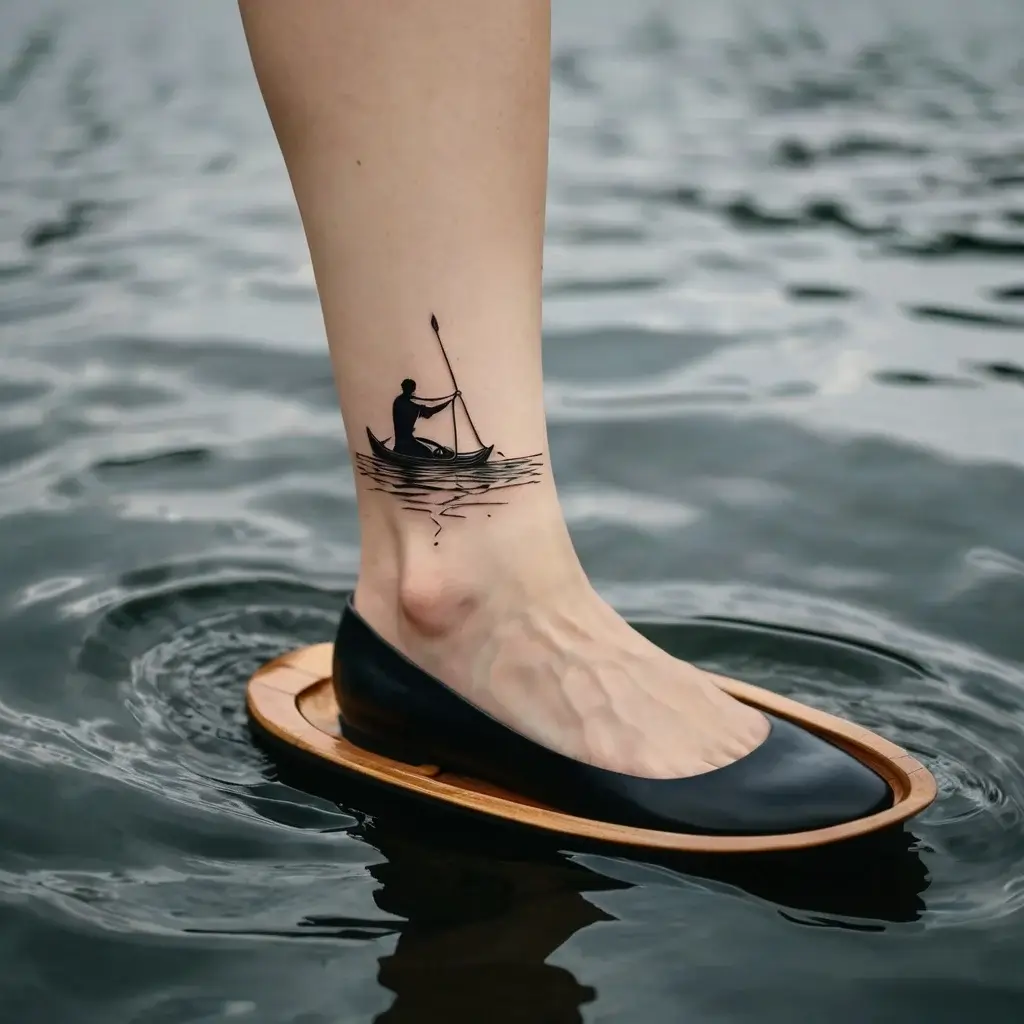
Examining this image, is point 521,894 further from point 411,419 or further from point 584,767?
point 411,419

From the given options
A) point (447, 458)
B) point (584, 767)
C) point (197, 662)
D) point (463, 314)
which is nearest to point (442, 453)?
point (447, 458)

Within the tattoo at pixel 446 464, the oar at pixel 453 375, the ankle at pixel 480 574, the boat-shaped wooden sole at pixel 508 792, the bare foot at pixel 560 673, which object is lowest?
the boat-shaped wooden sole at pixel 508 792

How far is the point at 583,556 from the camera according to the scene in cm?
188

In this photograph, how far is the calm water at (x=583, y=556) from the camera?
1.06 m

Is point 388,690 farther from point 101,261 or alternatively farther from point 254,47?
point 101,261

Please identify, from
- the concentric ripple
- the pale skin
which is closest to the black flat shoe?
the pale skin

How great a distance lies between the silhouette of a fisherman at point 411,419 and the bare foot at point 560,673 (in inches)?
4.2

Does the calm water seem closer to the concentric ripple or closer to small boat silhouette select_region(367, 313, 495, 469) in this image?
the concentric ripple

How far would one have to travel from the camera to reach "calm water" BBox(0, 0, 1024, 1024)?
1.06 metres

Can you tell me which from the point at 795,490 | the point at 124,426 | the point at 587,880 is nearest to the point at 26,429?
the point at 124,426

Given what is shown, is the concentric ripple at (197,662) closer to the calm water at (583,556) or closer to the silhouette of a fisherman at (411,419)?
the calm water at (583,556)

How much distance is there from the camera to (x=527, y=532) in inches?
49.8

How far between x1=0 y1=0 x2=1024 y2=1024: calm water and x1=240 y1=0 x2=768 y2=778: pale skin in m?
0.13

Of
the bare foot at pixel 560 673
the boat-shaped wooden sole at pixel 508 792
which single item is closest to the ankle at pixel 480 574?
the bare foot at pixel 560 673
